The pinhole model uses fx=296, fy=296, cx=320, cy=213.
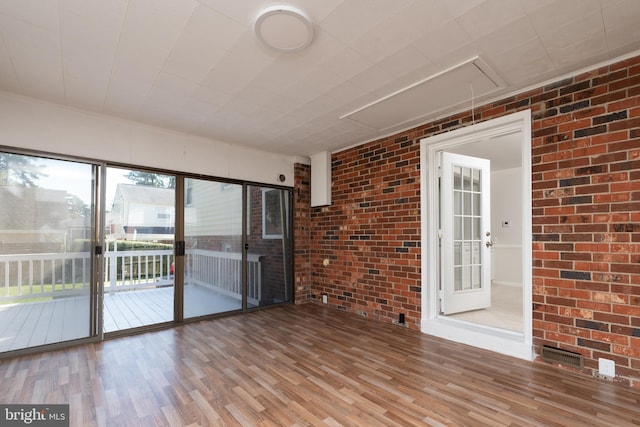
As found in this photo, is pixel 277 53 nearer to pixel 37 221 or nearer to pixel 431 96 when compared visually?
pixel 431 96

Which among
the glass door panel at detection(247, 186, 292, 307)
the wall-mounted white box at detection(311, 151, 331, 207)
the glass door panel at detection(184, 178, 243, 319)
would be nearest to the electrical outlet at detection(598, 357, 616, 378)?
the wall-mounted white box at detection(311, 151, 331, 207)

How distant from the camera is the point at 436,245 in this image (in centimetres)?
353

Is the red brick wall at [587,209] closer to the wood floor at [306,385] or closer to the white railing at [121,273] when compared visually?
the wood floor at [306,385]

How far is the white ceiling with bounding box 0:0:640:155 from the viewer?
5.80 ft

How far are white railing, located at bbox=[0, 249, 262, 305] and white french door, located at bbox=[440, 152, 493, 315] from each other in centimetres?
274

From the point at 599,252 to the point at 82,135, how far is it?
4.98m

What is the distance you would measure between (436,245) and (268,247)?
2.56 meters

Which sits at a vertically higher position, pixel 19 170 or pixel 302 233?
pixel 19 170

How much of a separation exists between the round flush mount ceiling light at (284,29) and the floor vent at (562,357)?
3166 mm

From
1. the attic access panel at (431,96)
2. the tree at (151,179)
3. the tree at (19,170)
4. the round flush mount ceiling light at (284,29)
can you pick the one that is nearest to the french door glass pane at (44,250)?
the tree at (19,170)

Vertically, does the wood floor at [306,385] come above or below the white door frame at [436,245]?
below

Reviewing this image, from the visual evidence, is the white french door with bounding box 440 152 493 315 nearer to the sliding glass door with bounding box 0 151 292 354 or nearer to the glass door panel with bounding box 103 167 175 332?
Answer: the sliding glass door with bounding box 0 151 292 354
